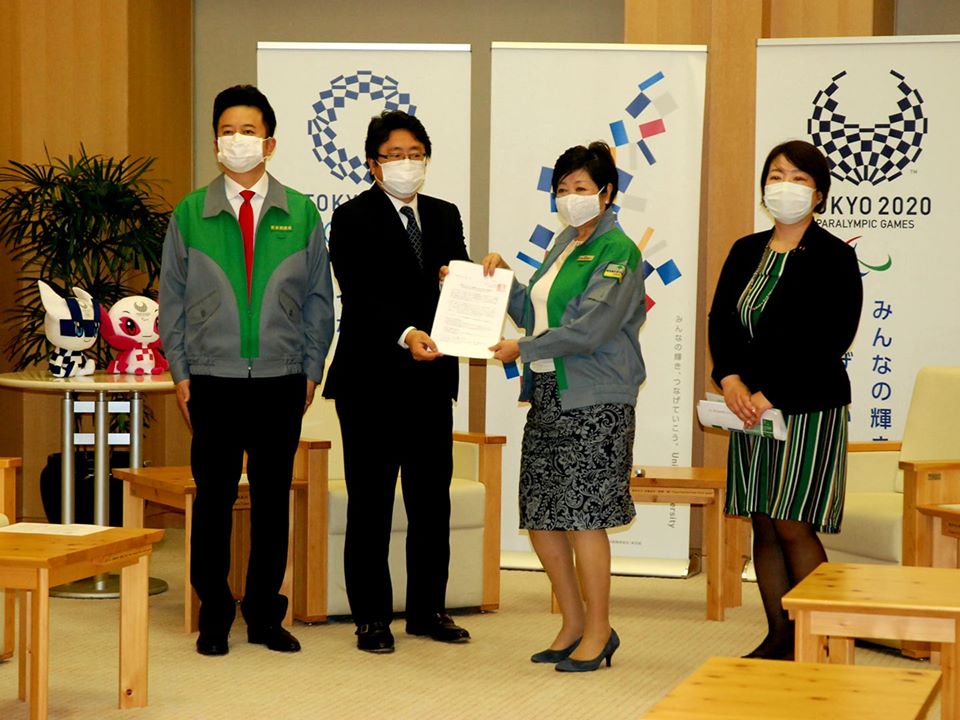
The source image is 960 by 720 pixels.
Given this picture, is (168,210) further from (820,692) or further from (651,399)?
(820,692)

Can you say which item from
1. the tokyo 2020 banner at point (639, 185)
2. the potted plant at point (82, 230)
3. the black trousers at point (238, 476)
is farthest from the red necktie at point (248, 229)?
the potted plant at point (82, 230)

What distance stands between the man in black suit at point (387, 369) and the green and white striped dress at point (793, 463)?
996 millimetres

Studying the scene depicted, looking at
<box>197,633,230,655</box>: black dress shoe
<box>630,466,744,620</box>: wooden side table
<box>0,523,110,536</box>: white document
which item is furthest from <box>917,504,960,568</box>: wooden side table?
<box>0,523,110,536</box>: white document

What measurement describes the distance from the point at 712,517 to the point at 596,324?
4.14 ft

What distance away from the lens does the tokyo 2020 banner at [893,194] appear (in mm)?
5406

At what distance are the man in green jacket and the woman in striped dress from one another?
53.2 inches

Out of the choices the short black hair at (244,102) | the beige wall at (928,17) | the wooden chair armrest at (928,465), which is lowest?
the wooden chair armrest at (928,465)

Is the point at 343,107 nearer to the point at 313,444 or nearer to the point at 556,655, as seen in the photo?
the point at 313,444

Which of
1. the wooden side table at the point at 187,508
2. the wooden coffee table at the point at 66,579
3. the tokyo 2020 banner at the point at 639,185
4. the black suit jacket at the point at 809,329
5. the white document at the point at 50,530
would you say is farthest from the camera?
the tokyo 2020 banner at the point at 639,185

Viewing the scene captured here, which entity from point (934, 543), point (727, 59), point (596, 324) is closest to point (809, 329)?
point (596, 324)

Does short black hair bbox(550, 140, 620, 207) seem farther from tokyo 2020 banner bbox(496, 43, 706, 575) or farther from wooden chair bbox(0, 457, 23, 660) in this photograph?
wooden chair bbox(0, 457, 23, 660)

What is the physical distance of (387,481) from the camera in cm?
427

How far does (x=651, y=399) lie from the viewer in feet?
18.4

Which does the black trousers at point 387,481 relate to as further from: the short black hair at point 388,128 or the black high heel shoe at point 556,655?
the short black hair at point 388,128
